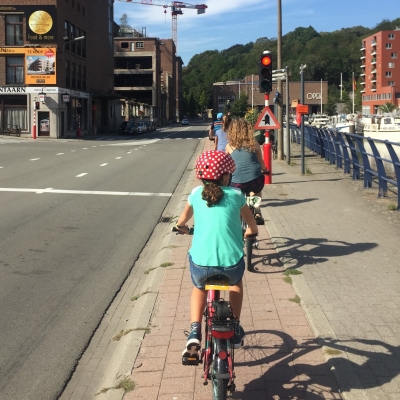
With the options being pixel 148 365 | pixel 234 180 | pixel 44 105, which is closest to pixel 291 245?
pixel 234 180

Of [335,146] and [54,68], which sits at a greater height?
[54,68]

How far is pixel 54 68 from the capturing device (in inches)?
2080

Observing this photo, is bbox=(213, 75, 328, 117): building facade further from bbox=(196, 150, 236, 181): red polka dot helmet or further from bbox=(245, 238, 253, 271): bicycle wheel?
bbox=(196, 150, 236, 181): red polka dot helmet

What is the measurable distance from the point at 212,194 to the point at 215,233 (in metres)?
0.25

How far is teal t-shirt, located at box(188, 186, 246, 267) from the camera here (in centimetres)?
399

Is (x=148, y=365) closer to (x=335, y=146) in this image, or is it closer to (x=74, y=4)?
(x=335, y=146)

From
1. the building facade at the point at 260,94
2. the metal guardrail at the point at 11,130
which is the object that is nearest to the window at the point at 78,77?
the metal guardrail at the point at 11,130

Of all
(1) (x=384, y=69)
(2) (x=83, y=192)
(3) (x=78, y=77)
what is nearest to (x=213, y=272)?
(2) (x=83, y=192)

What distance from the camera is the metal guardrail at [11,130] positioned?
52.5 meters

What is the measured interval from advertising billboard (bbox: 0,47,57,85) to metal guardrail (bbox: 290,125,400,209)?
31.7 metres

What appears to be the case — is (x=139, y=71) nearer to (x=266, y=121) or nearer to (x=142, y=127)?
(x=142, y=127)

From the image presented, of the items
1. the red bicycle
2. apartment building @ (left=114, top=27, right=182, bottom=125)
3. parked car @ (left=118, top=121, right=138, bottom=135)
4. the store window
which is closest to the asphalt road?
the red bicycle

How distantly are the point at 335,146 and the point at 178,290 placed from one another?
14676 mm

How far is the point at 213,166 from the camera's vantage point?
13.2 feet
